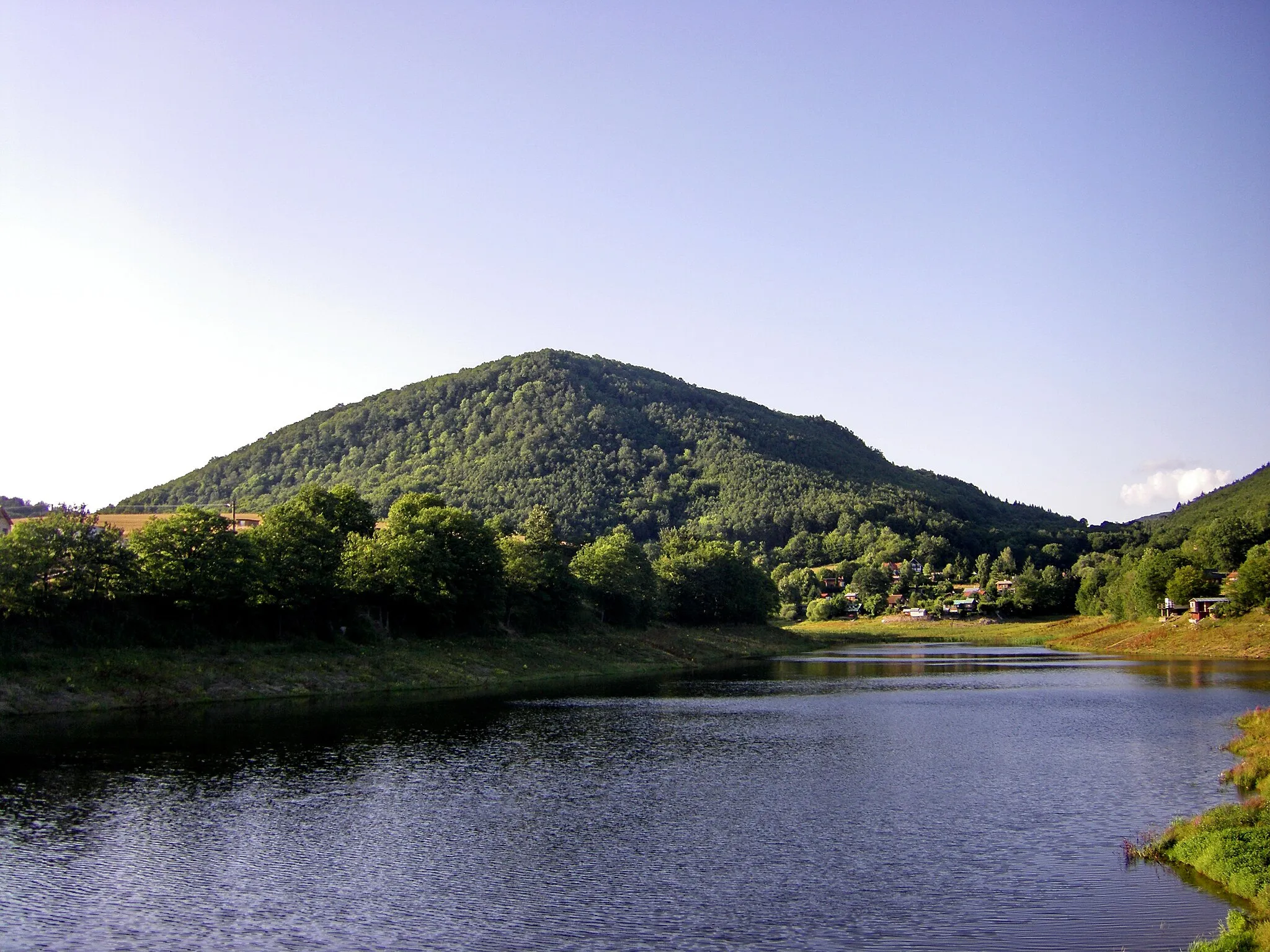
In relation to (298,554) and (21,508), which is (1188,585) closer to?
(298,554)

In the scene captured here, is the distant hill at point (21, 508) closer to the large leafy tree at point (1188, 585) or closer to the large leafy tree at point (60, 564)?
the large leafy tree at point (60, 564)

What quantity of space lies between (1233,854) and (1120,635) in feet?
425

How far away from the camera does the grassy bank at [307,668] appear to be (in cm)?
6369

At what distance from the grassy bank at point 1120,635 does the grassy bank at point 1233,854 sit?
315 ft

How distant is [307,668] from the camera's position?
79312mm

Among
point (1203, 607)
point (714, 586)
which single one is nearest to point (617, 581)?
point (714, 586)

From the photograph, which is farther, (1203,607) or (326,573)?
(1203,607)

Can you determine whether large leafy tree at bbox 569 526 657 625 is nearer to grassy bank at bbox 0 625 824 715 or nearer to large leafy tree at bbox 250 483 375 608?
grassy bank at bbox 0 625 824 715

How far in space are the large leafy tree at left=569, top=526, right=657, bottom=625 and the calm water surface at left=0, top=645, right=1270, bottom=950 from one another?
62194 mm

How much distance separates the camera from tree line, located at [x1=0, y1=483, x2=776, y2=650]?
235ft

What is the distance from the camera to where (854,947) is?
74.5ft

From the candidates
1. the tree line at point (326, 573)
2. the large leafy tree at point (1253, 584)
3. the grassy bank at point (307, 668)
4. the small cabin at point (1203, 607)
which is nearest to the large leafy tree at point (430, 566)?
the tree line at point (326, 573)

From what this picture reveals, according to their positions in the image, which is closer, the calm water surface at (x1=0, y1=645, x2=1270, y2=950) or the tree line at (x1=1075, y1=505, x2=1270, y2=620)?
the calm water surface at (x1=0, y1=645, x2=1270, y2=950)

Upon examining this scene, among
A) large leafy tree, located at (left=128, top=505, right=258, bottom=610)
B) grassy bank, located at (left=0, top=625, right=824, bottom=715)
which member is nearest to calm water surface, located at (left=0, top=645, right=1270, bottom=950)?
grassy bank, located at (left=0, top=625, right=824, bottom=715)
